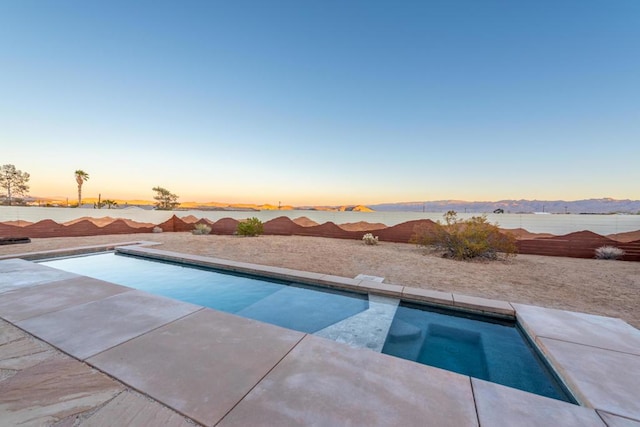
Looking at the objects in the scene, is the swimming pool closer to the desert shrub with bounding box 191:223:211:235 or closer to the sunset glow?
the desert shrub with bounding box 191:223:211:235

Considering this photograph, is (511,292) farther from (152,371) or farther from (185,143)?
(185,143)

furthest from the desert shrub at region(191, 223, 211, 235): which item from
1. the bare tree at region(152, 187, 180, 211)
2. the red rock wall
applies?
the bare tree at region(152, 187, 180, 211)

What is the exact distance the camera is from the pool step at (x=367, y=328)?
2.58 m

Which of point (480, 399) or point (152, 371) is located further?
point (152, 371)

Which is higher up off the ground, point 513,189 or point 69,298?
point 513,189

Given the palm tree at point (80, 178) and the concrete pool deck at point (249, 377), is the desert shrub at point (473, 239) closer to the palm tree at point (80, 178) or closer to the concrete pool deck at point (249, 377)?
the concrete pool deck at point (249, 377)

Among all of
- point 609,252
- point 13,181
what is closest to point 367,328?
point 609,252

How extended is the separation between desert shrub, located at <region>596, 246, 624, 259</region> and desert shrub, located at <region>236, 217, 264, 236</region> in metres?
12.2

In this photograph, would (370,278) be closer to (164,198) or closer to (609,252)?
(609,252)

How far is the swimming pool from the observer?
2.25m

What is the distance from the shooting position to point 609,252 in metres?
6.84

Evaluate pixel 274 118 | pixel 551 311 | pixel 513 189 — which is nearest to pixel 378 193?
pixel 513 189

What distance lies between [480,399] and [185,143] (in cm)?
1490

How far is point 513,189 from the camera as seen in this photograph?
15.4m
